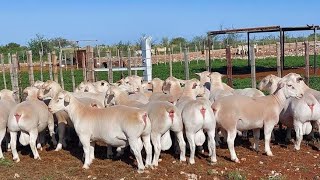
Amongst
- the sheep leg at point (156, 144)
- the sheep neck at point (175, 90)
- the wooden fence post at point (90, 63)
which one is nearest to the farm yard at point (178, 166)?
the sheep leg at point (156, 144)

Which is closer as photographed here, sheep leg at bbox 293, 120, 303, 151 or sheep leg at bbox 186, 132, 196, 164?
sheep leg at bbox 186, 132, 196, 164

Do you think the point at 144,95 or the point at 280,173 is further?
the point at 144,95

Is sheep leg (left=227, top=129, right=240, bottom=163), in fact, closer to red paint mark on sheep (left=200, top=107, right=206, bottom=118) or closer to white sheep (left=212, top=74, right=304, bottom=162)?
white sheep (left=212, top=74, right=304, bottom=162)

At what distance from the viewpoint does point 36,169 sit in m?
10.5

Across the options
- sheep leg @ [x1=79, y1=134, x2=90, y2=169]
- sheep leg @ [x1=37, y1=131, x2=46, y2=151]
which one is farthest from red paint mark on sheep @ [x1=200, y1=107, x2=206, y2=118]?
sheep leg @ [x1=37, y1=131, x2=46, y2=151]

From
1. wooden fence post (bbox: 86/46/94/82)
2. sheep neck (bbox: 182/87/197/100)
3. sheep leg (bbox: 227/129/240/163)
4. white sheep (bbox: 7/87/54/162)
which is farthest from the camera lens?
wooden fence post (bbox: 86/46/94/82)

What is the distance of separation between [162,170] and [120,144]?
1011 millimetres

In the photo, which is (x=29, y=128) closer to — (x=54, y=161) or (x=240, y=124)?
(x=54, y=161)

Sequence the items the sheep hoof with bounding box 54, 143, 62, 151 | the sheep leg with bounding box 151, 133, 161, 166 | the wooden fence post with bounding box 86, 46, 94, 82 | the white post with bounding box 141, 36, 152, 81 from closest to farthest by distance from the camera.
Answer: the sheep leg with bounding box 151, 133, 161, 166 < the sheep hoof with bounding box 54, 143, 62, 151 < the wooden fence post with bounding box 86, 46, 94, 82 < the white post with bounding box 141, 36, 152, 81

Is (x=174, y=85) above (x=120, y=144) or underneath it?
above

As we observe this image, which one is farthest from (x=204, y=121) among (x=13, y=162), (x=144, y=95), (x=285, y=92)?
(x=13, y=162)

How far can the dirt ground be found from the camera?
9633 millimetres

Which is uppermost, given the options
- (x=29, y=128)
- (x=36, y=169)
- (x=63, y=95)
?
(x=63, y=95)

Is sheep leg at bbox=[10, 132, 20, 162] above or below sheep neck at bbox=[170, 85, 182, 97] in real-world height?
below
